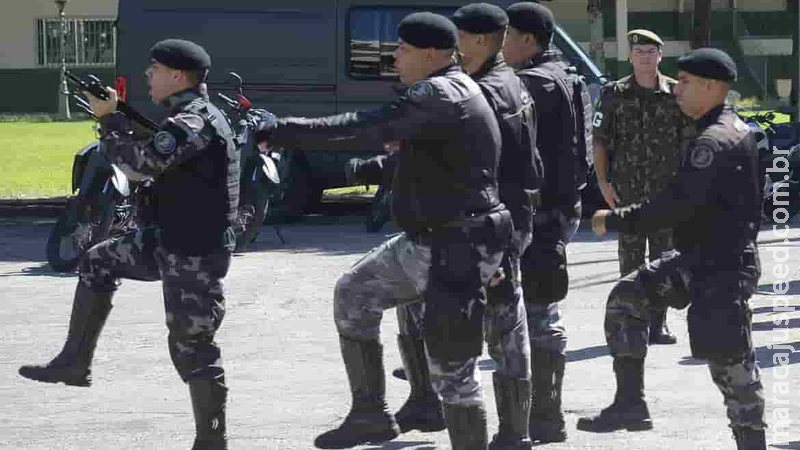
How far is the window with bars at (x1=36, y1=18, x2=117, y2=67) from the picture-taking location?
142 feet

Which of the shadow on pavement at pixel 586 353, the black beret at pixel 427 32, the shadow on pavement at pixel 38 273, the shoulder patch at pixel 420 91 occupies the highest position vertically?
the black beret at pixel 427 32

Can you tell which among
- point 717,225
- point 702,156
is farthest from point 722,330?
point 702,156

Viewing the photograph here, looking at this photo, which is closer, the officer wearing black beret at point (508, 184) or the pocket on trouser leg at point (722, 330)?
the pocket on trouser leg at point (722, 330)

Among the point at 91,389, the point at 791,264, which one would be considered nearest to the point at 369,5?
the point at 791,264

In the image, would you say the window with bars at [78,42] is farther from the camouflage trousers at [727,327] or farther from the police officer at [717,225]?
the camouflage trousers at [727,327]

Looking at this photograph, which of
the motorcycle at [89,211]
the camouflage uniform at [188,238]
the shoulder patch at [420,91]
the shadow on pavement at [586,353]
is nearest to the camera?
the shoulder patch at [420,91]

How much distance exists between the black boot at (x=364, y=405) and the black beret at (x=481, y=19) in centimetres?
135

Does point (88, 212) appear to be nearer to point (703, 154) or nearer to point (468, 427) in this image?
point (468, 427)

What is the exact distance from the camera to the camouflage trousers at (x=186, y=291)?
663cm

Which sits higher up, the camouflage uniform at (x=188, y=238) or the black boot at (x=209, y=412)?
the camouflage uniform at (x=188, y=238)

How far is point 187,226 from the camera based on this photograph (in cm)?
661

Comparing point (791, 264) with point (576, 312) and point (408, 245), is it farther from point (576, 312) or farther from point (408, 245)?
point (408, 245)

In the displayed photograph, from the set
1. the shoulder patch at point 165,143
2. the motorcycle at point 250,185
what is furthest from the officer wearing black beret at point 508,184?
the motorcycle at point 250,185

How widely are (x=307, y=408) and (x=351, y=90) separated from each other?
8113mm
